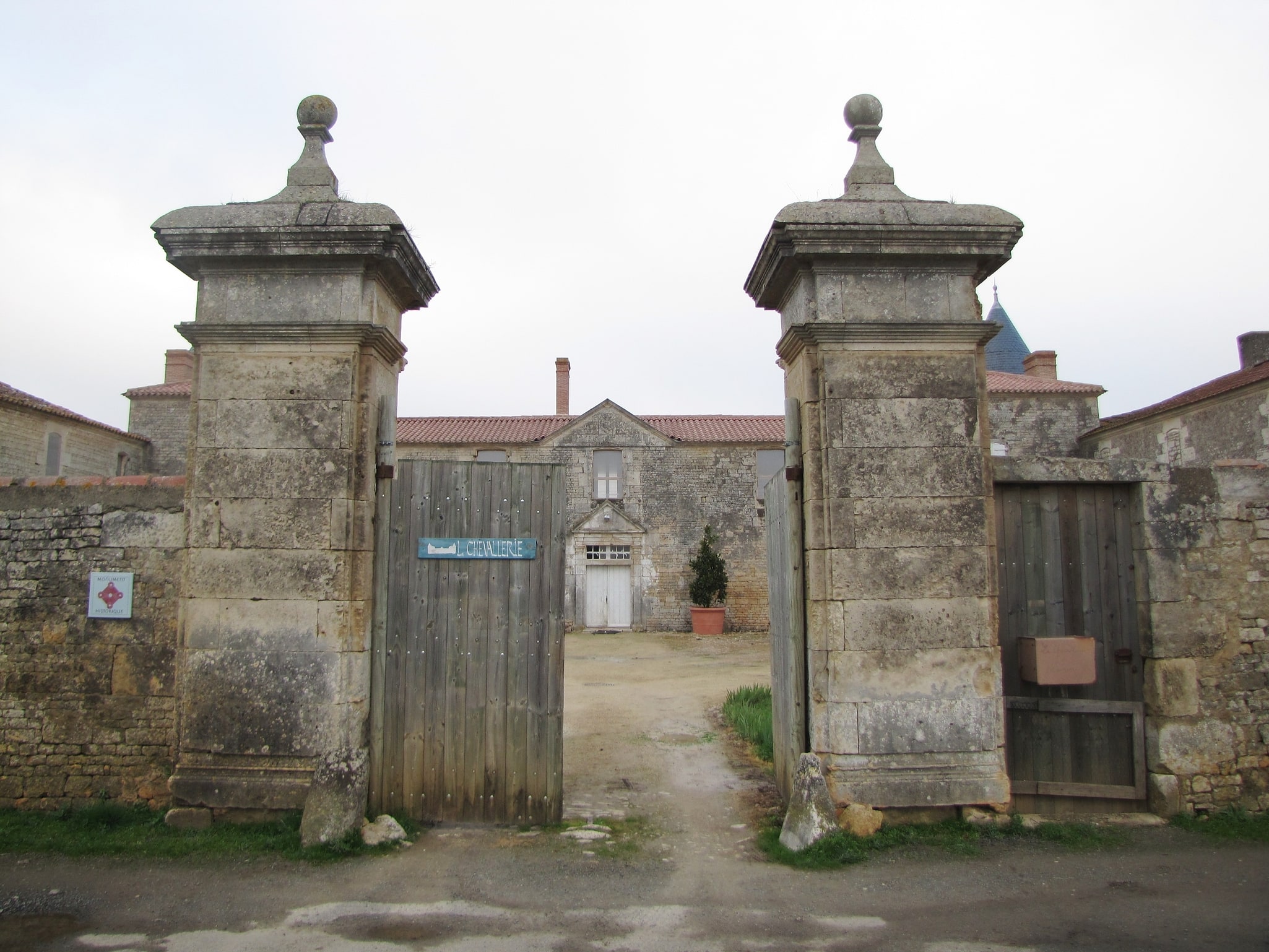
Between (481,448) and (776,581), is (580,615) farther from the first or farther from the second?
(776,581)

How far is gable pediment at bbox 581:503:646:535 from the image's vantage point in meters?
20.9

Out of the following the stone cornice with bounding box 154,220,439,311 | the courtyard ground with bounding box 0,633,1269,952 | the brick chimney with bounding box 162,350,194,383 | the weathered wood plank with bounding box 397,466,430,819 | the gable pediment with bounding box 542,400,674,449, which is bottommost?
the courtyard ground with bounding box 0,633,1269,952

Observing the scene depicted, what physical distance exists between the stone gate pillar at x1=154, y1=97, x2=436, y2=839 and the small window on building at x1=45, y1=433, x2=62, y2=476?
743 inches

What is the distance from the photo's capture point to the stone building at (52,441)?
59.4 feet

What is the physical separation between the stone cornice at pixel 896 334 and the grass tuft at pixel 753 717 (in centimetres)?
326

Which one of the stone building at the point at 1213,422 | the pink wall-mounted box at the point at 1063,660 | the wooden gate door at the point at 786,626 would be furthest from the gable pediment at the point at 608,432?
the pink wall-mounted box at the point at 1063,660

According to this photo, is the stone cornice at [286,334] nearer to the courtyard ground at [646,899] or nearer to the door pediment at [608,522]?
the courtyard ground at [646,899]

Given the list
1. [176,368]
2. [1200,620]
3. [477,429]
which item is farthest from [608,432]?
[1200,620]

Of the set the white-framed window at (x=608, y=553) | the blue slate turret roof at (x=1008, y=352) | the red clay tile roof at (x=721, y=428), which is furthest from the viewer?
the blue slate turret roof at (x=1008, y=352)

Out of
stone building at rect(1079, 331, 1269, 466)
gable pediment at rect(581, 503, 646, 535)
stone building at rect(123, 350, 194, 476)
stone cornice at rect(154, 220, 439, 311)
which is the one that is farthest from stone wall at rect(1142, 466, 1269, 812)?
stone building at rect(123, 350, 194, 476)

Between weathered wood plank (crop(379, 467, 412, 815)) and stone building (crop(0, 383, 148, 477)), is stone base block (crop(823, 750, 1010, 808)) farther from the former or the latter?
stone building (crop(0, 383, 148, 477))

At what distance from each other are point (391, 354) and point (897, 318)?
3.06 m

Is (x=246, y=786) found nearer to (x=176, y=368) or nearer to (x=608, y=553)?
(x=608, y=553)

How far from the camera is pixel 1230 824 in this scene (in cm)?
449
